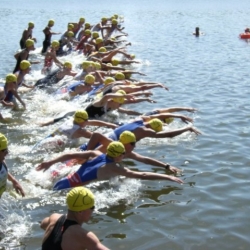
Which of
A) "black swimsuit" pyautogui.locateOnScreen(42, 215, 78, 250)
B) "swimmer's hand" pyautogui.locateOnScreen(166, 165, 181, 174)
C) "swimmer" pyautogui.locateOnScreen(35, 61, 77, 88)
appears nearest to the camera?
"black swimsuit" pyautogui.locateOnScreen(42, 215, 78, 250)

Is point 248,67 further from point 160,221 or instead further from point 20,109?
point 160,221

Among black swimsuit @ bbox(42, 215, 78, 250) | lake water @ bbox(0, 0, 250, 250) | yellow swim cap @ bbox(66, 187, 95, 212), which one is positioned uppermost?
yellow swim cap @ bbox(66, 187, 95, 212)

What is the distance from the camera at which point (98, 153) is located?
8.75m

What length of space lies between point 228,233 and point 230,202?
116cm

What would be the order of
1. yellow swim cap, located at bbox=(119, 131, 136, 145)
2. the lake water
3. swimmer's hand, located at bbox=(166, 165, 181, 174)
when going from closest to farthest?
the lake water, yellow swim cap, located at bbox=(119, 131, 136, 145), swimmer's hand, located at bbox=(166, 165, 181, 174)

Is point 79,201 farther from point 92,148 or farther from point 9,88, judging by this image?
point 9,88

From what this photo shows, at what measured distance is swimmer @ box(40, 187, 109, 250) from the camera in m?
4.94

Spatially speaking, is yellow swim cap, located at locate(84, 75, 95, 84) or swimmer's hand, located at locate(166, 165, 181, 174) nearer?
swimmer's hand, located at locate(166, 165, 181, 174)

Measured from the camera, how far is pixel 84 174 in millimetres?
8531

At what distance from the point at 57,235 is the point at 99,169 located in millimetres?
3418

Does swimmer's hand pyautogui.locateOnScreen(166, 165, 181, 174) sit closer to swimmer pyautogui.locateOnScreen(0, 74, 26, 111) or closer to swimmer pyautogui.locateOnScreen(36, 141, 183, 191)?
swimmer pyautogui.locateOnScreen(36, 141, 183, 191)

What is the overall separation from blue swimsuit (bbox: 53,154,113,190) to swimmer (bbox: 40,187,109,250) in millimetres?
3095

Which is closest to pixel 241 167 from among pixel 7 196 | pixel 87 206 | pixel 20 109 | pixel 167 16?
pixel 7 196

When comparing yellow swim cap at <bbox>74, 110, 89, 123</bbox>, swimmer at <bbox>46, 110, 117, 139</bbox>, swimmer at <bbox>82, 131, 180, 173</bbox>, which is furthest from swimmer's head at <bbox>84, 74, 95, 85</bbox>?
swimmer at <bbox>82, 131, 180, 173</bbox>
